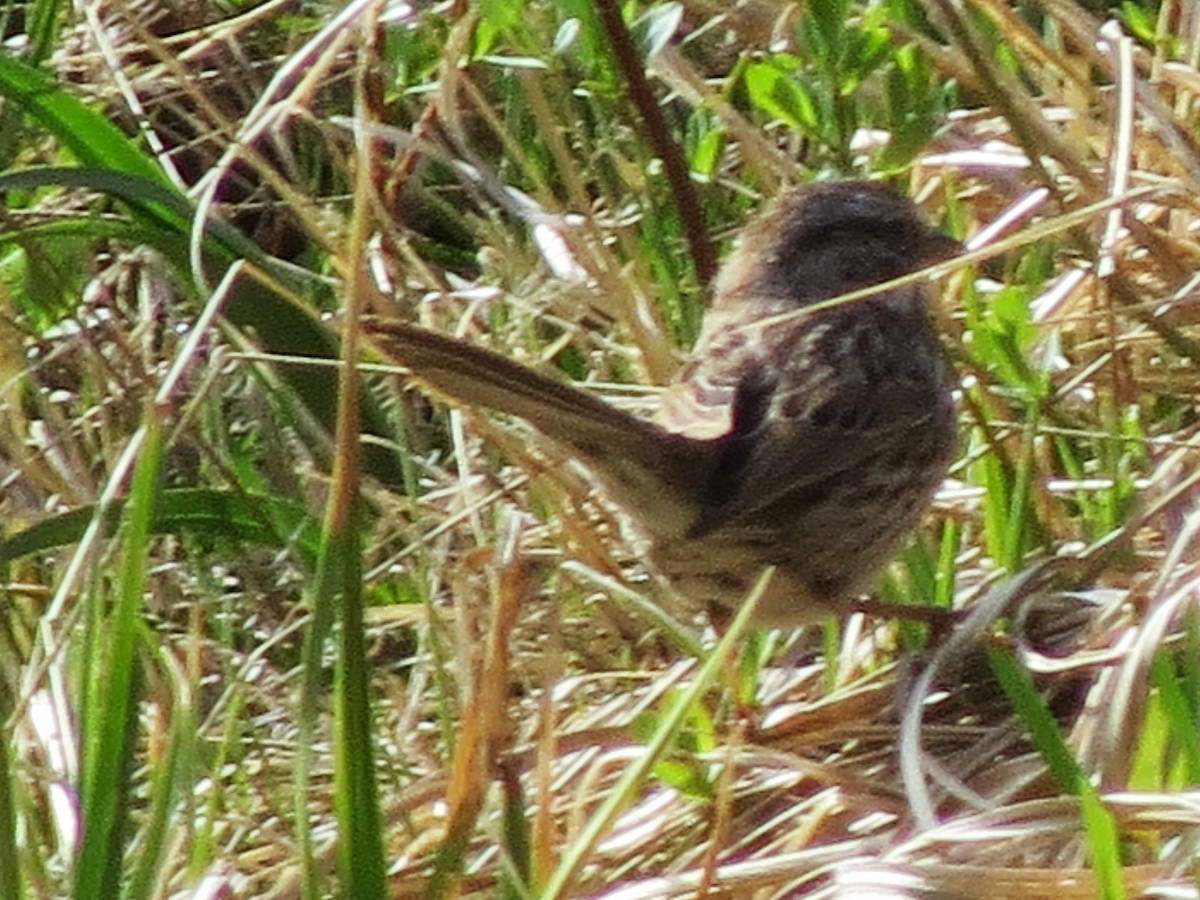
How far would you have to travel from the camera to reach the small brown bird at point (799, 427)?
2.18 metres

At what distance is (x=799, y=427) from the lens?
2270mm

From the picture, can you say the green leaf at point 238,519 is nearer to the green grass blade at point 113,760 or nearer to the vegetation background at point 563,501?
the vegetation background at point 563,501

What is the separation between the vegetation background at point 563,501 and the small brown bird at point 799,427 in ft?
0.22

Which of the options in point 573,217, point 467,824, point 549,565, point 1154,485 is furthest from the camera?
point 573,217

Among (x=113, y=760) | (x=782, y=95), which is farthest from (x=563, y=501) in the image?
(x=113, y=760)

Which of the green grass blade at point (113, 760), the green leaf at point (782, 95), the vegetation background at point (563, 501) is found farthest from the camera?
the green leaf at point (782, 95)

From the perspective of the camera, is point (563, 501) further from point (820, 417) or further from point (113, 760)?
point (113, 760)

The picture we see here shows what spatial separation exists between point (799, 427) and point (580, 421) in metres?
0.41

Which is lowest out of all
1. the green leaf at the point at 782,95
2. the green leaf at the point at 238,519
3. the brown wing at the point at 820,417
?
the brown wing at the point at 820,417

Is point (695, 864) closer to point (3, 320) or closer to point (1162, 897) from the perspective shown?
point (1162, 897)

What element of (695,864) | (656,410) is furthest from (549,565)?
(695,864)

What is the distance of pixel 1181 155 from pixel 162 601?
4.23 ft

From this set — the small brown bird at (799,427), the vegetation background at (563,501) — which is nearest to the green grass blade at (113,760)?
the vegetation background at (563,501)

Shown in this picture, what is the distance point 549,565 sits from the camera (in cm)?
220
